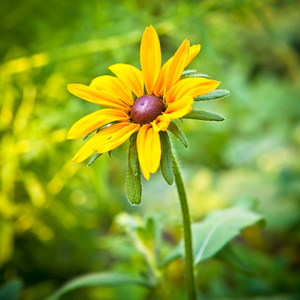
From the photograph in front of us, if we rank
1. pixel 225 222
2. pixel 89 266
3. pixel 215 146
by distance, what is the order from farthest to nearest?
pixel 215 146, pixel 89 266, pixel 225 222

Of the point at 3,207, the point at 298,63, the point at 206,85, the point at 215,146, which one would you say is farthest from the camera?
the point at 298,63

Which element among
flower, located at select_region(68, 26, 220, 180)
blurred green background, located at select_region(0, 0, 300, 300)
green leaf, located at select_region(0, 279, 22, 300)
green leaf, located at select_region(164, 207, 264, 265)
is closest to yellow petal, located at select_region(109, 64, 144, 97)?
flower, located at select_region(68, 26, 220, 180)

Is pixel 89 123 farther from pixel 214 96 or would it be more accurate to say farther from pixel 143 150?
pixel 214 96

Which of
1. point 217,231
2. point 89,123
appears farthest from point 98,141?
point 217,231

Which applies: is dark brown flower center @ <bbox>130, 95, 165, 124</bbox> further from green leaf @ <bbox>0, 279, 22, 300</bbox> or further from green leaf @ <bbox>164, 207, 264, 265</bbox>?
green leaf @ <bbox>0, 279, 22, 300</bbox>

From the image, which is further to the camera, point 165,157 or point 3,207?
point 3,207

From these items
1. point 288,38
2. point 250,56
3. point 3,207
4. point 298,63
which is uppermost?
point 288,38

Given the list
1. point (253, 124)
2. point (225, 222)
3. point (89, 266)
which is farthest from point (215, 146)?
point (225, 222)

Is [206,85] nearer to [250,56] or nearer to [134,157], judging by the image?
[134,157]

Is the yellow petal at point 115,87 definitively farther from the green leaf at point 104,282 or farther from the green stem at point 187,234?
the green leaf at point 104,282
